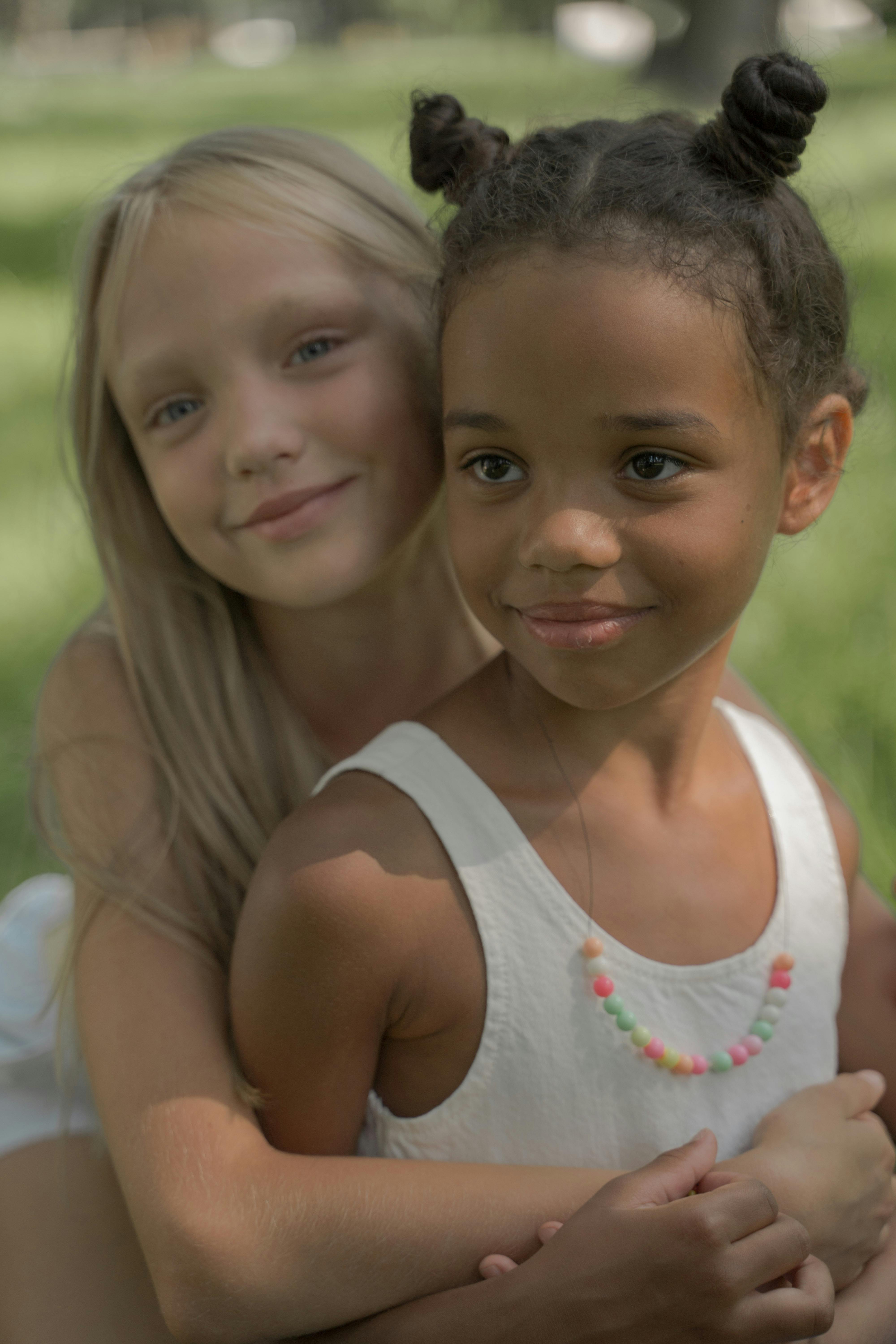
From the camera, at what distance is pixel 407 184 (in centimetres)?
526

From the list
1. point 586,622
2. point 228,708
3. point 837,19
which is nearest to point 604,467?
point 586,622

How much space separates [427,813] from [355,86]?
1154cm

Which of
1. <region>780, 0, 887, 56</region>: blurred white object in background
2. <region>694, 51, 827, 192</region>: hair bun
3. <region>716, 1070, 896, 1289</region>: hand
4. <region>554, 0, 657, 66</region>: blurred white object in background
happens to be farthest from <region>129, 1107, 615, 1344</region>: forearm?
<region>554, 0, 657, 66</region>: blurred white object in background

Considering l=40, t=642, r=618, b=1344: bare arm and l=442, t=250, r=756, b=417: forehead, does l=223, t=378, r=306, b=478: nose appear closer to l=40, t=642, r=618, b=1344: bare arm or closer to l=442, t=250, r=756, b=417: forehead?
l=442, t=250, r=756, b=417: forehead

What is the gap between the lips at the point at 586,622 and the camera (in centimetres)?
139

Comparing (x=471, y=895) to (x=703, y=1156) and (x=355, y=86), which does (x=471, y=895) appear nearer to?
(x=703, y=1156)

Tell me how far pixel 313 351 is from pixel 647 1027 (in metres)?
0.98

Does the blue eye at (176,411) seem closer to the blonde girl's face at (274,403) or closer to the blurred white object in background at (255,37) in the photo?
the blonde girl's face at (274,403)

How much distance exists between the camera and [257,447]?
171 cm

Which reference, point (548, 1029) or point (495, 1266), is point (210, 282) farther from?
point (495, 1266)

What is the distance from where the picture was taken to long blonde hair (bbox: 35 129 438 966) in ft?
5.93

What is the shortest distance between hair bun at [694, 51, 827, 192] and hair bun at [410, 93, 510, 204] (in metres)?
0.26

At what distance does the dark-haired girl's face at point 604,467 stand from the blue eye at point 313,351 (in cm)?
38

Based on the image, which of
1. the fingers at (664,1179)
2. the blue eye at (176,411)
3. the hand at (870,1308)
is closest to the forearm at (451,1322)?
the fingers at (664,1179)
